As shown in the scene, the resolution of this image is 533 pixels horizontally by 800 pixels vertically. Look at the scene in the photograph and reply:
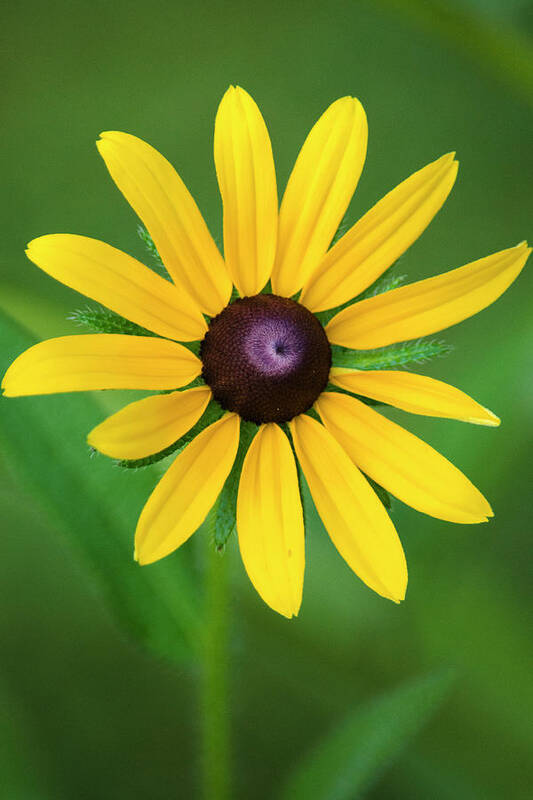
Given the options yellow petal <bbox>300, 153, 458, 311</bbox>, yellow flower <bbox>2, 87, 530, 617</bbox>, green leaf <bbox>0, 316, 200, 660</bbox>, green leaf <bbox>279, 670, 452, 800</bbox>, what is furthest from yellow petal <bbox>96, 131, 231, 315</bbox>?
green leaf <bbox>279, 670, 452, 800</bbox>

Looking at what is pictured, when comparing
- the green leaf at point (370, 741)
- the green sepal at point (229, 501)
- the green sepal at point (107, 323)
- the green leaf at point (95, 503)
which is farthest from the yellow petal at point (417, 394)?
the green leaf at point (370, 741)

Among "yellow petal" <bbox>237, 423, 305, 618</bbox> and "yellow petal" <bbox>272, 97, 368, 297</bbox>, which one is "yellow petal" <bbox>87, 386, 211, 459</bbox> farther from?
"yellow petal" <bbox>272, 97, 368, 297</bbox>

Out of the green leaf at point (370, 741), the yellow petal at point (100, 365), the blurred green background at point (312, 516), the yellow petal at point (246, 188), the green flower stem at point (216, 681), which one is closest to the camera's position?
the yellow petal at point (100, 365)

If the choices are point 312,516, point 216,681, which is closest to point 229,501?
point 216,681

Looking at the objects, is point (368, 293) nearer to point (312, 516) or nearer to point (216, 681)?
point (216, 681)

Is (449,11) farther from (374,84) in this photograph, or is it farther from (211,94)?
(211,94)

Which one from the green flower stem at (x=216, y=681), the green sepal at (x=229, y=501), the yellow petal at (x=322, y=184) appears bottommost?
the green flower stem at (x=216, y=681)

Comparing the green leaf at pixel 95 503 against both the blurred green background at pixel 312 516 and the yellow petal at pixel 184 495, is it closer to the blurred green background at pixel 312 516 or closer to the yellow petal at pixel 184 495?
the blurred green background at pixel 312 516
